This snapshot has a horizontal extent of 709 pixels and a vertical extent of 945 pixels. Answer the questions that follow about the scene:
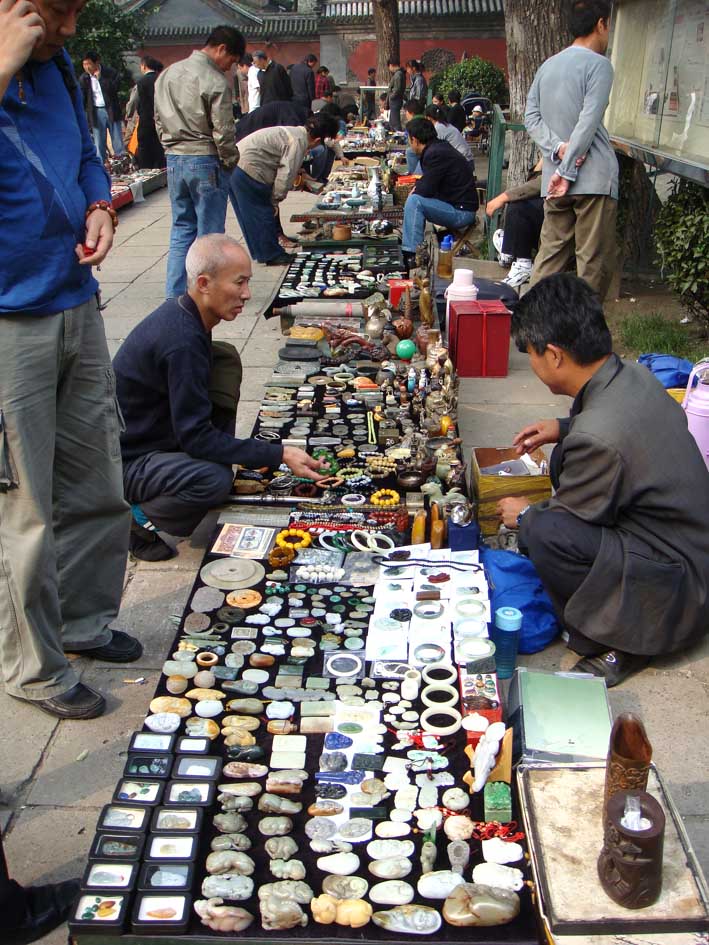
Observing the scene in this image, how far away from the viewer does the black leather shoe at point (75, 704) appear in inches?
117

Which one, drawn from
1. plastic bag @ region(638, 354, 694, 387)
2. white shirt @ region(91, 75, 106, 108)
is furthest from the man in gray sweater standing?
white shirt @ region(91, 75, 106, 108)

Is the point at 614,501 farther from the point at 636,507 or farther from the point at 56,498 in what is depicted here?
the point at 56,498

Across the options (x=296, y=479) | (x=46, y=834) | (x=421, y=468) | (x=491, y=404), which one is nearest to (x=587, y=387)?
(x=421, y=468)

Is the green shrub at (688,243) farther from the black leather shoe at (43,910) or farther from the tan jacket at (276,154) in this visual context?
the black leather shoe at (43,910)

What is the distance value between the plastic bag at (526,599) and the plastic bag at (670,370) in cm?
186

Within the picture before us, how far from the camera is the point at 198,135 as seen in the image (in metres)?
6.86

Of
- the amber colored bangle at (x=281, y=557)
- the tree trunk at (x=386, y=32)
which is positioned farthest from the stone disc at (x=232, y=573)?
the tree trunk at (x=386, y=32)

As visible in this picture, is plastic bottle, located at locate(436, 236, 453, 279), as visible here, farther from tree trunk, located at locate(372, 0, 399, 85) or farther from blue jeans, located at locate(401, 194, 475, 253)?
tree trunk, located at locate(372, 0, 399, 85)

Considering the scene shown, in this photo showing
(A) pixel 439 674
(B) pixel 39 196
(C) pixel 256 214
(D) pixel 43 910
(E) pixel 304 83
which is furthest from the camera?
(E) pixel 304 83

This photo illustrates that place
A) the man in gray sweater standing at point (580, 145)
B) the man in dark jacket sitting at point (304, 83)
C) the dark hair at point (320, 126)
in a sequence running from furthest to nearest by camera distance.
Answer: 1. the man in dark jacket sitting at point (304, 83)
2. the dark hair at point (320, 126)
3. the man in gray sweater standing at point (580, 145)

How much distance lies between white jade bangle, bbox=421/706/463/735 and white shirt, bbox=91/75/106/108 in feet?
43.6

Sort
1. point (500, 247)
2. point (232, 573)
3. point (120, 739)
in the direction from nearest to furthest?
point (120, 739), point (232, 573), point (500, 247)

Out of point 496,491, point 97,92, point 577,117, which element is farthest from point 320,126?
point 496,491

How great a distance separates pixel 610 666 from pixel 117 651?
1.86 meters
